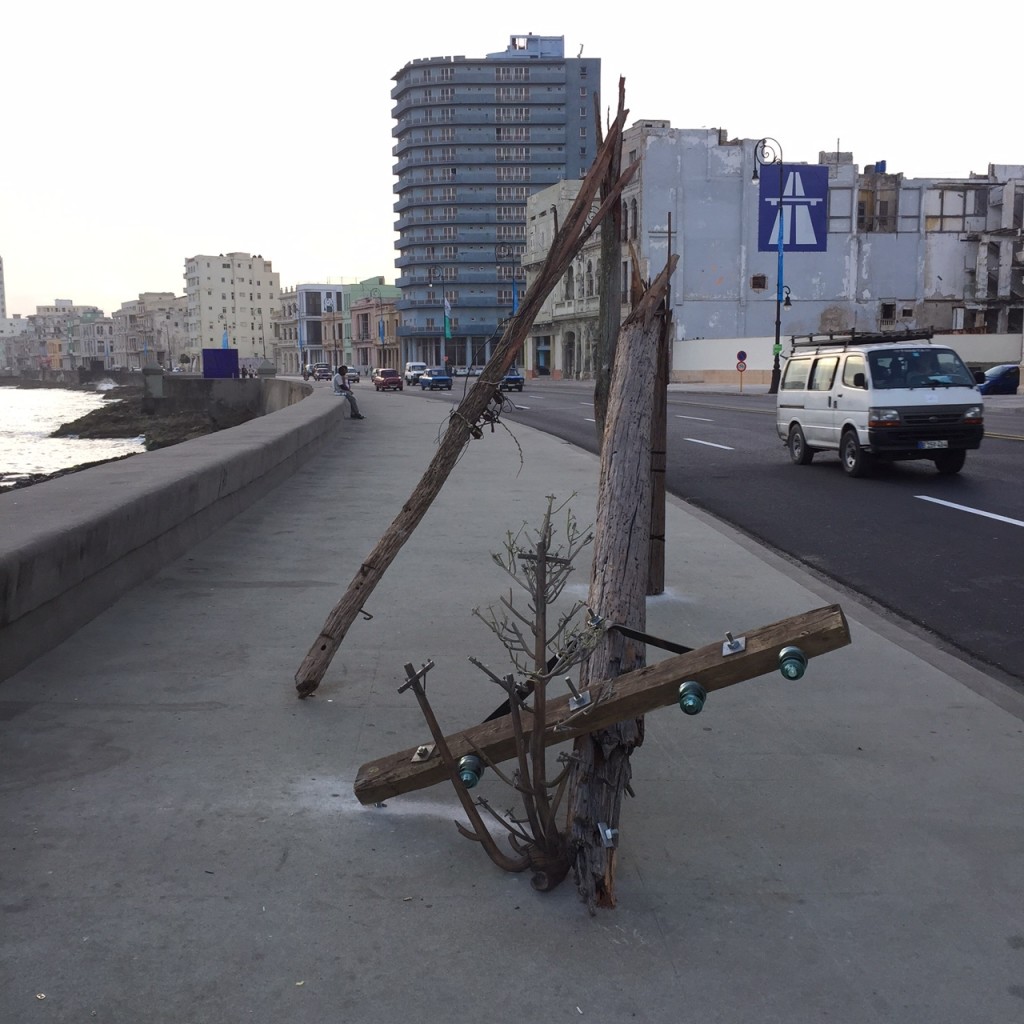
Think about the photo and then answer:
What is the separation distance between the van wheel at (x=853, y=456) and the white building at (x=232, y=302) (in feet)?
586

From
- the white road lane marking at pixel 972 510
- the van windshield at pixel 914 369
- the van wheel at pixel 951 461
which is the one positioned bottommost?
the white road lane marking at pixel 972 510

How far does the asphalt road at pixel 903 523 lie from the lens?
24.6ft

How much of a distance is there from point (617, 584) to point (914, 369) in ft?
45.1

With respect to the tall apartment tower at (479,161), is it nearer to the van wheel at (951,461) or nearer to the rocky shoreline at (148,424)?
the rocky shoreline at (148,424)

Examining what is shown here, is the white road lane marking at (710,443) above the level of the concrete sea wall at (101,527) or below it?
below

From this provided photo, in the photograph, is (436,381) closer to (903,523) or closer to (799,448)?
(799,448)

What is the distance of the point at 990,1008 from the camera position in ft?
9.15

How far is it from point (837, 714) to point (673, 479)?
10.8 metres

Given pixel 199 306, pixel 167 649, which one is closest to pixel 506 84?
pixel 199 306

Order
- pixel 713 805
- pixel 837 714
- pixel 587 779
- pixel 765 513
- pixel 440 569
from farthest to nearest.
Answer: pixel 765 513, pixel 440 569, pixel 837 714, pixel 713 805, pixel 587 779

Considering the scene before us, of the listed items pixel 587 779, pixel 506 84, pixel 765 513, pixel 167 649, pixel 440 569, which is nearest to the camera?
pixel 587 779

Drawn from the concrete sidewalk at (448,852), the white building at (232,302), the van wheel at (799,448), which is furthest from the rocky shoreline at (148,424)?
the white building at (232,302)

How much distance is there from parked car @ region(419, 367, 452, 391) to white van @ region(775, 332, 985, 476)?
47635 mm

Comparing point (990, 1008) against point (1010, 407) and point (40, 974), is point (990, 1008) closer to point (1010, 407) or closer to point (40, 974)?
point (40, 974)
